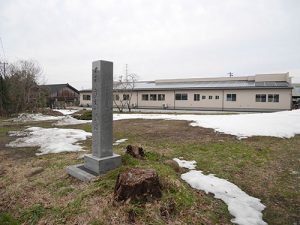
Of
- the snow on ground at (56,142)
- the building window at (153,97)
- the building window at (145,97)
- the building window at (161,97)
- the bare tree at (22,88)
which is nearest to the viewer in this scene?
the snow on ground at (56,142)

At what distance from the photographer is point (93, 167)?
5047 millimetres

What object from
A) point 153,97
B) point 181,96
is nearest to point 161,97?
point 153,97

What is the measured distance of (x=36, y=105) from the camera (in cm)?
2656

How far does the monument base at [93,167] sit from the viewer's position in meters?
4.84

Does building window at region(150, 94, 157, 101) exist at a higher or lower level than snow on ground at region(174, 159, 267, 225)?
higher

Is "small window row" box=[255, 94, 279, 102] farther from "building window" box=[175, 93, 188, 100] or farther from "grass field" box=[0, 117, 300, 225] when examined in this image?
"grass field" box=[0, 117, 300, 225]

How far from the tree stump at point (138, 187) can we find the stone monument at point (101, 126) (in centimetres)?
A: 137

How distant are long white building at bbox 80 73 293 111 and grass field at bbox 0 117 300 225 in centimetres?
2207

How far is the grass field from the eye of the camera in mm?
3426

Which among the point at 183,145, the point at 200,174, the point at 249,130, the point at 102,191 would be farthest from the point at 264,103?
the point at 102,191

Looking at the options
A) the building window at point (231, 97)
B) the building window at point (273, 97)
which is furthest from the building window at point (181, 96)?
the building window at point (273, 97)

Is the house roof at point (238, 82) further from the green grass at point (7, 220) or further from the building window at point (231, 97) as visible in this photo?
the green grass at point (7, 220)

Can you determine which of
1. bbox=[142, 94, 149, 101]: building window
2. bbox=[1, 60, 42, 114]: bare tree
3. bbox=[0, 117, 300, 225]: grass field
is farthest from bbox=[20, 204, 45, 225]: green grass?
bbox=[142, 94, 149, 101]: building window

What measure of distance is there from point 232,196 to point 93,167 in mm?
2853
